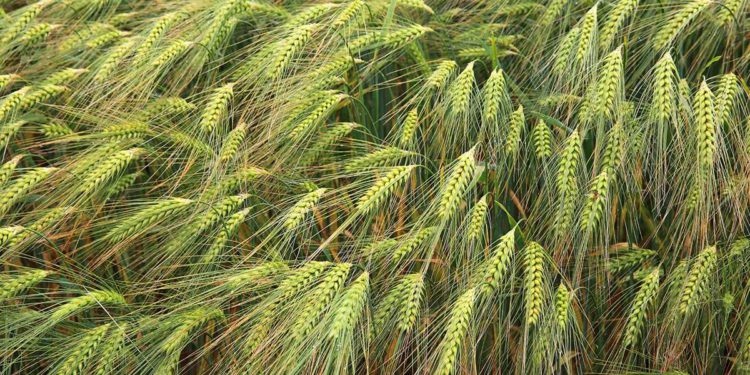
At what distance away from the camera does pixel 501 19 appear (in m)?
2.53

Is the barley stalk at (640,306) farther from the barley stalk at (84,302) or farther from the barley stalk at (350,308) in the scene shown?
the barley stalk at (84,302)

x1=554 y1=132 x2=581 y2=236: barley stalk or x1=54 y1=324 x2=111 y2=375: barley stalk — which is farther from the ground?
x1=554 y1=132 x2=581 y2=236: barley stalk

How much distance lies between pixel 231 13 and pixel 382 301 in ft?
3.02

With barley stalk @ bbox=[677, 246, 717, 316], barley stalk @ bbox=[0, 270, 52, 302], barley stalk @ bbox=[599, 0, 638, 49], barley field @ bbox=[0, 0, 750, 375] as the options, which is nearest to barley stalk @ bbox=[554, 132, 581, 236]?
barley field @ bbox=[0, 0, 750, 375]

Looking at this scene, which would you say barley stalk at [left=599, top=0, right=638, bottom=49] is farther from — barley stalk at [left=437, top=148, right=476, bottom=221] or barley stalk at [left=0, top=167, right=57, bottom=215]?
barley stalk at [left=0, top=167, right=57, bottom=215]

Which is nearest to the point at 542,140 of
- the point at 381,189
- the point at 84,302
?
the point at 381,189

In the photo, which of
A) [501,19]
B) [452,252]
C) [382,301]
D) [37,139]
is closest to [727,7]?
[501,19]

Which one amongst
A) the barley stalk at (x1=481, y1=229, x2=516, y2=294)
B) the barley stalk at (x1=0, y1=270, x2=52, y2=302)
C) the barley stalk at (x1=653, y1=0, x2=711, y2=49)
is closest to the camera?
the barley stalk at (x1=481, y1=229, x2=516, y2=294)

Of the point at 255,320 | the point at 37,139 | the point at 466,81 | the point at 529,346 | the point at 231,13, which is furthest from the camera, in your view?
the point at 37,139

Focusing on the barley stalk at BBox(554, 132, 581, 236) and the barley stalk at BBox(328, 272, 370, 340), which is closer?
the barley stalk at BBox(328, 272, 370, 340)

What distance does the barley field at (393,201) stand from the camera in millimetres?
1749

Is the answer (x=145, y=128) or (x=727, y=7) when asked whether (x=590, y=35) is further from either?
(x=145, y=128)

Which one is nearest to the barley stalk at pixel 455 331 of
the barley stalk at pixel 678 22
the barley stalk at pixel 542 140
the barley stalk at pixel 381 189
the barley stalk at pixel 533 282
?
the barley stalk at pixel 533 282

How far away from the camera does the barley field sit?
175 centimetres
